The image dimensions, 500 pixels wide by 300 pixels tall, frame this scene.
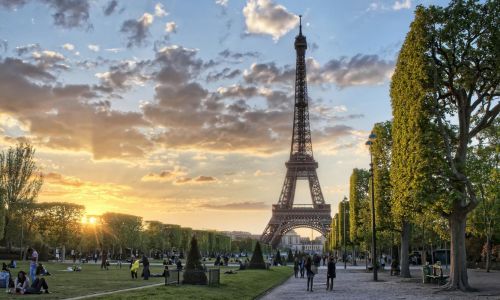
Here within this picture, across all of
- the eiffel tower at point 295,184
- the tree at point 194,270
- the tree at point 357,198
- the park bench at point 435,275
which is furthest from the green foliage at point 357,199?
the eiffel tower at point 295,184

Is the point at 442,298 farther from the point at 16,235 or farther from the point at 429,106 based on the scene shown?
the point at 16,235

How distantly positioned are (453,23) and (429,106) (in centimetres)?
469

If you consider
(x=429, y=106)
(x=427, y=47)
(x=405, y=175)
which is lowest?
(x=405, y=175)

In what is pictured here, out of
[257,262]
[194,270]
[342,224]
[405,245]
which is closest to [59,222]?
[342,224]

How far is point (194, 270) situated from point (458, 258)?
14.6m

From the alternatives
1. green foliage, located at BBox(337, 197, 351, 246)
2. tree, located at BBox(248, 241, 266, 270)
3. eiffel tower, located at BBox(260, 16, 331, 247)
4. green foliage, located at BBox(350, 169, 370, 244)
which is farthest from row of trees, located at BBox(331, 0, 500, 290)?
eiffel tower, located at BBox(260, 16, 331, 247)

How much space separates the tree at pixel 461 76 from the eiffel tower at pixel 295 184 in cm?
9975

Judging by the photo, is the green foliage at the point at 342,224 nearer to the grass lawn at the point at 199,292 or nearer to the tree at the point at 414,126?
the tree at the point at 414,126

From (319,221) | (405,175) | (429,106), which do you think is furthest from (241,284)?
(319,221)

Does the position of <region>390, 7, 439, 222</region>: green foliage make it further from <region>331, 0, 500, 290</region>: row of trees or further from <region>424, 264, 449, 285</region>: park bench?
<region>424, 264, 449, 285</region>: park bench

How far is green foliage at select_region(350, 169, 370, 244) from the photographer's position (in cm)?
6456

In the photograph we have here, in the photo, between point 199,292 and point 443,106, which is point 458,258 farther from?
point 199,292

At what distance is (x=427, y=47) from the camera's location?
1233 inches

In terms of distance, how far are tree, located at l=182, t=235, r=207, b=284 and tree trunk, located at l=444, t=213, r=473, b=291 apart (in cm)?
1347
